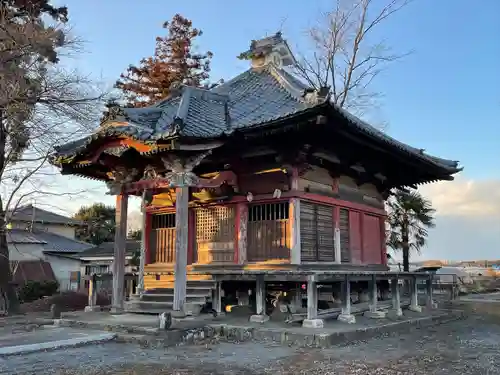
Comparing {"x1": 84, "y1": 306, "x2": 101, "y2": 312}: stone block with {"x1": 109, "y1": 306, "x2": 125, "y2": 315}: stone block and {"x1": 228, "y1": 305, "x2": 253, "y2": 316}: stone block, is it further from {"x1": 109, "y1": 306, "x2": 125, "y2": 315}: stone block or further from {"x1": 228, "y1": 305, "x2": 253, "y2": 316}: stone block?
{"x1": 228, "y1": 305, "x2": 253, "y2": 316}: stone block

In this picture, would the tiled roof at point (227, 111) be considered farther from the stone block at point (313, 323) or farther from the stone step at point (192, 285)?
the stone block at point (313, 323)

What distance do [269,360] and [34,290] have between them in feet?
72.0

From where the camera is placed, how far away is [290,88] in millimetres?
13352

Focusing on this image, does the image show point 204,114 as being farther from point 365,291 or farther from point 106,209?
point 106,209

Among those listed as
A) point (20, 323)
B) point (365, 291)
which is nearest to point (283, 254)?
point (365, 291)

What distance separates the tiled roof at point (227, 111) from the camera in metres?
10.9

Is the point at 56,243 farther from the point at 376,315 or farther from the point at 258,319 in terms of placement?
the point at 376,315

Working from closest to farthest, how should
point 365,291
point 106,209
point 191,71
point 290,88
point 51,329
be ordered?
point 51,329 < point 290,88 < point 365,291 < point 191,71 < point 106,209

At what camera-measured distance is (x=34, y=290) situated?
85.4 ft

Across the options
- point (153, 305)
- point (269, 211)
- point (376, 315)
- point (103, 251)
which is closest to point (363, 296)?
point (376, 315)

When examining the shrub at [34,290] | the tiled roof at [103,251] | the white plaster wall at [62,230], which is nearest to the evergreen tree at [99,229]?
the white plaster wall at [62,230]

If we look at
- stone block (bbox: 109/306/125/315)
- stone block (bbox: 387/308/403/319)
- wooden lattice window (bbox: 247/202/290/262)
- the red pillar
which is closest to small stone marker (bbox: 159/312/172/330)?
stone block (bbox: 109/306/125/315)

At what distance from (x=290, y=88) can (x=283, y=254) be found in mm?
4582

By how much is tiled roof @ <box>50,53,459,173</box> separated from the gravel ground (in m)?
4.62
